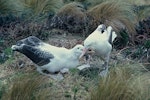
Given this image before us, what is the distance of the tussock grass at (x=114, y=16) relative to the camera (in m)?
8.65

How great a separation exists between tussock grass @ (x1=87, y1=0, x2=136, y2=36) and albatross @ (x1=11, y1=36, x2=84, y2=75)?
100 inches

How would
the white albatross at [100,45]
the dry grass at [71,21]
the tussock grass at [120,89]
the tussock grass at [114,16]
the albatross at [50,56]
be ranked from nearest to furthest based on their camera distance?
the tussock grass at [120,89]
the albatross at [50,56]
the white albatross at [100,45]
the dry grass at [71,21]
the tussock grass at [114,16]

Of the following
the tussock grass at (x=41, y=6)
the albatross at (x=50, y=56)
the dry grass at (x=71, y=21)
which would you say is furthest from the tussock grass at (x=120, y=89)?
the tussock grass at (x=41, y=6)

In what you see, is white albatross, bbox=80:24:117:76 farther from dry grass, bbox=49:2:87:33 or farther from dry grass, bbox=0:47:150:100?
dry grass, bbox=49:2:87:33

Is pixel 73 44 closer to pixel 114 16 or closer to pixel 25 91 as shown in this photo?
pixel 114 16

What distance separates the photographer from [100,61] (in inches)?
277

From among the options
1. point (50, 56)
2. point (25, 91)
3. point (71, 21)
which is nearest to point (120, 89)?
point (25, 91)

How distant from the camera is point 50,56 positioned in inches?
238

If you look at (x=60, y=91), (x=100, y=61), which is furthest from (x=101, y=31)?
(x=60, y=91)

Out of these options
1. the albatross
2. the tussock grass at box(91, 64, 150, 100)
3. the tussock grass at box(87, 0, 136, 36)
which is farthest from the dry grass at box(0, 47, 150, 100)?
the tussock grass at box(87, 0, 136, 36)

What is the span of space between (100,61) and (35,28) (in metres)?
1.59

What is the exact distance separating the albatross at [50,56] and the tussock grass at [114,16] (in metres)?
2.55

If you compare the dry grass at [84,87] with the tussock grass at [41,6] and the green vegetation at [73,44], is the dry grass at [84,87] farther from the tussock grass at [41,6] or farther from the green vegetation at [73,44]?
the tussock grass at [41,6]

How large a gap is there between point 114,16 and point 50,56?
10.3 feet
